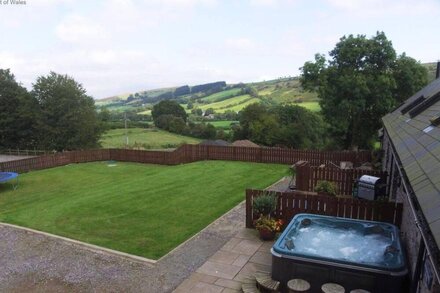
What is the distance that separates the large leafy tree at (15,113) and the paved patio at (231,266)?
38913 millimetres

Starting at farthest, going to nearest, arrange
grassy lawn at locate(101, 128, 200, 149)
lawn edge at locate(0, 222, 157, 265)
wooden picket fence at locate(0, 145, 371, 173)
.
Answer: grassy lawn at locate(101, 128, 200, 149) < wooden picket fence at locate(0, 145, 371, 173) < lawn edge at locate(0, 222, 157, 265)

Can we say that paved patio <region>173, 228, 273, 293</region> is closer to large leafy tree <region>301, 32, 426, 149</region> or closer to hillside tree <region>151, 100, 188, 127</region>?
large leafy tree <region>301, 32, 426, 149</region>

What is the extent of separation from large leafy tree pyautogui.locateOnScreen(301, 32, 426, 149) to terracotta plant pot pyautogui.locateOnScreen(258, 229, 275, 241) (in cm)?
1841

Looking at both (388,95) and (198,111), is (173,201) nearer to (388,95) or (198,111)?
(388,95)

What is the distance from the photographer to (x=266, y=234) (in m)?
10.4

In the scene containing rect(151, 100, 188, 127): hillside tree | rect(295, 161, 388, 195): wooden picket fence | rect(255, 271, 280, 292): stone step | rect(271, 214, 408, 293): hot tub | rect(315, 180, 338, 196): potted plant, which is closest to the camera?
rect(271, 214, 408, 293): hot tub

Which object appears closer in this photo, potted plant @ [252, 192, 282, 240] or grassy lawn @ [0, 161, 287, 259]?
potted plant @ [252, 192, 282, 240]

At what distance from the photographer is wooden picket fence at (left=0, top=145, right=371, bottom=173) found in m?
22.9

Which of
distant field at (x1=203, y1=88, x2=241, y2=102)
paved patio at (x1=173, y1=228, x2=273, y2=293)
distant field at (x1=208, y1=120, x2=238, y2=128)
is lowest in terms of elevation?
distant field at (x1=208, y1=120, x2=238, y2=128)

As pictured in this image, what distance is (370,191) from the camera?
13.2m

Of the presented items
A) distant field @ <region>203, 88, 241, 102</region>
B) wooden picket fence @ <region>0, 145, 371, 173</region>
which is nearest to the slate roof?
wooden picket fence @ <region>0, 145, 371, 173</region>

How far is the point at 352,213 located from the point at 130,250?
694 centimetres

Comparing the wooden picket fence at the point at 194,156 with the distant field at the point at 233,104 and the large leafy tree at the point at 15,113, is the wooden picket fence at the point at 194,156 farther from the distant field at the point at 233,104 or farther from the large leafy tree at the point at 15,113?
the distant field at the point at 233,104

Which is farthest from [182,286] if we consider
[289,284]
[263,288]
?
[289,284]
